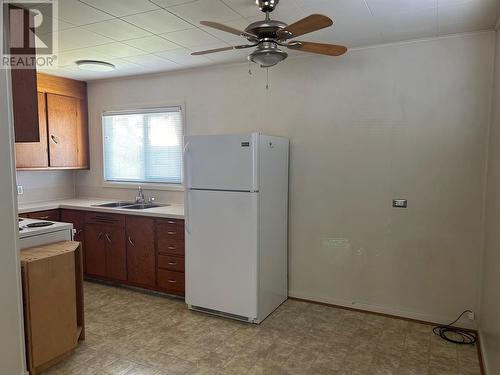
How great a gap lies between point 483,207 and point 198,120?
9.63 ft

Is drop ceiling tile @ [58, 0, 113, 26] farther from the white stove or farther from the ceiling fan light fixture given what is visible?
the white stove

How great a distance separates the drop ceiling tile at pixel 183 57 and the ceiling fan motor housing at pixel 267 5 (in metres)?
1.29

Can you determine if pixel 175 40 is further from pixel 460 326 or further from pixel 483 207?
pixel 460 326

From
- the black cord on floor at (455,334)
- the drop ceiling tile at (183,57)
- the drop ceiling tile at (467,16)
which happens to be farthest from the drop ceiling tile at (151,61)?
the black cord on floor at (455,334)

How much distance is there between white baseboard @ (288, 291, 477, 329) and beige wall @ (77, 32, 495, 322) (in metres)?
0.01

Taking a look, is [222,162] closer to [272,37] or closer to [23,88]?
[272,37]

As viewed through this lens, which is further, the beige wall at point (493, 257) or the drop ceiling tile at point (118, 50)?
the drop ceiling tile at point (118, 50)

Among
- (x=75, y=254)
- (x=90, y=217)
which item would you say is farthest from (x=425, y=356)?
(x=90, y=217)

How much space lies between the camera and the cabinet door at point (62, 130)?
4.45 m

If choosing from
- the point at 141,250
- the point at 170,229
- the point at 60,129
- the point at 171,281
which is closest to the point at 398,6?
the point at 170,229

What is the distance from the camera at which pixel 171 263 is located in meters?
3.76

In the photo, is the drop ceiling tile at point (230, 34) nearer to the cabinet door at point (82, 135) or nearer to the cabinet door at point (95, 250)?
the cabinet door at point (95, 250)

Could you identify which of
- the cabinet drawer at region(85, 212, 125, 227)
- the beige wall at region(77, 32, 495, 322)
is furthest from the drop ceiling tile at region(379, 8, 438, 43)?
the cabinet drawer at region(85, 212, 125, 227)

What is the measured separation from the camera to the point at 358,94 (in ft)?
11.0
